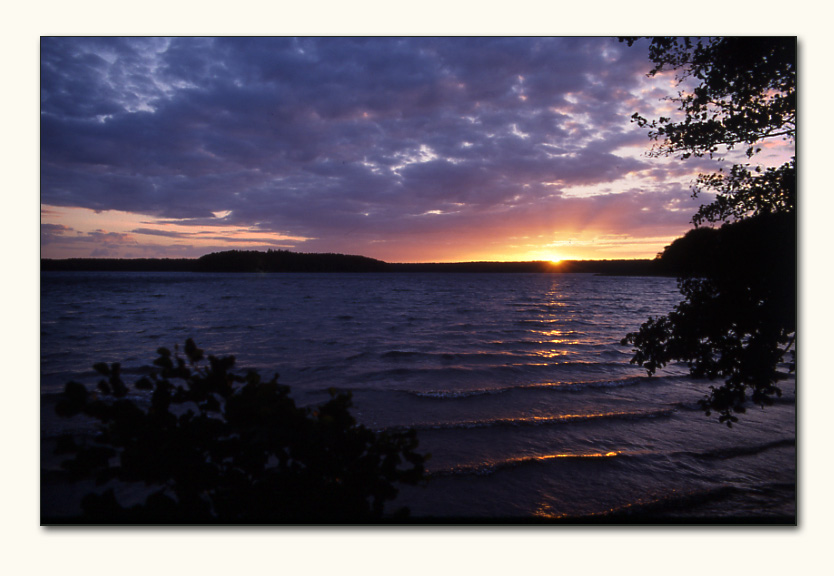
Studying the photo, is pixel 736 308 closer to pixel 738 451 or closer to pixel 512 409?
pixel 738 451

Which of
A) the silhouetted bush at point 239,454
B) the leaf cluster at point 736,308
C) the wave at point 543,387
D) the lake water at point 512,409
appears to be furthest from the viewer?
the wave at point 543,387

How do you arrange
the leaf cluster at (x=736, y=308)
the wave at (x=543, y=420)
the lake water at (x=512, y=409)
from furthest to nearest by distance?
the wave at (x=543, y=420) → the lake water at (x=512, y=409) → the leaf cluster at (x=736, y=308)

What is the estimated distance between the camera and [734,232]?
3477mm

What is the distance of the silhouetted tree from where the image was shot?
3463 mm

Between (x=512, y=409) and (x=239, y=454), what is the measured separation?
460 cm

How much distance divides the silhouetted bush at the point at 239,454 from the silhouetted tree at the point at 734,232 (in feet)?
9.00

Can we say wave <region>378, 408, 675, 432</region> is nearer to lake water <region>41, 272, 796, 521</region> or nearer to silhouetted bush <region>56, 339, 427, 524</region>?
lake water <region>41, 272, 796, 521</region>

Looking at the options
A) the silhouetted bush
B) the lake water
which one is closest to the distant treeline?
the lake water

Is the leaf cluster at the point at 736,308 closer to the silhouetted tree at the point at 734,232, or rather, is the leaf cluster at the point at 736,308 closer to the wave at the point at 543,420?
the silhouetted tree at the point at 734,232

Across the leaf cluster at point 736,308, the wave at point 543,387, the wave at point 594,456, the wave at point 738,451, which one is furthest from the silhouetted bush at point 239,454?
the wave at point 543,387

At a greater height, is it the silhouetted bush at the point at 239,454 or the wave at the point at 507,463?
the silhouetted bush at the point at 239,454

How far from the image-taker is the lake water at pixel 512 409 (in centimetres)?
385

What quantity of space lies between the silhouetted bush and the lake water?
1.49 metres

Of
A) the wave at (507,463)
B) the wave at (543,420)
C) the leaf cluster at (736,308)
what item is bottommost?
the wave at (507,463)
